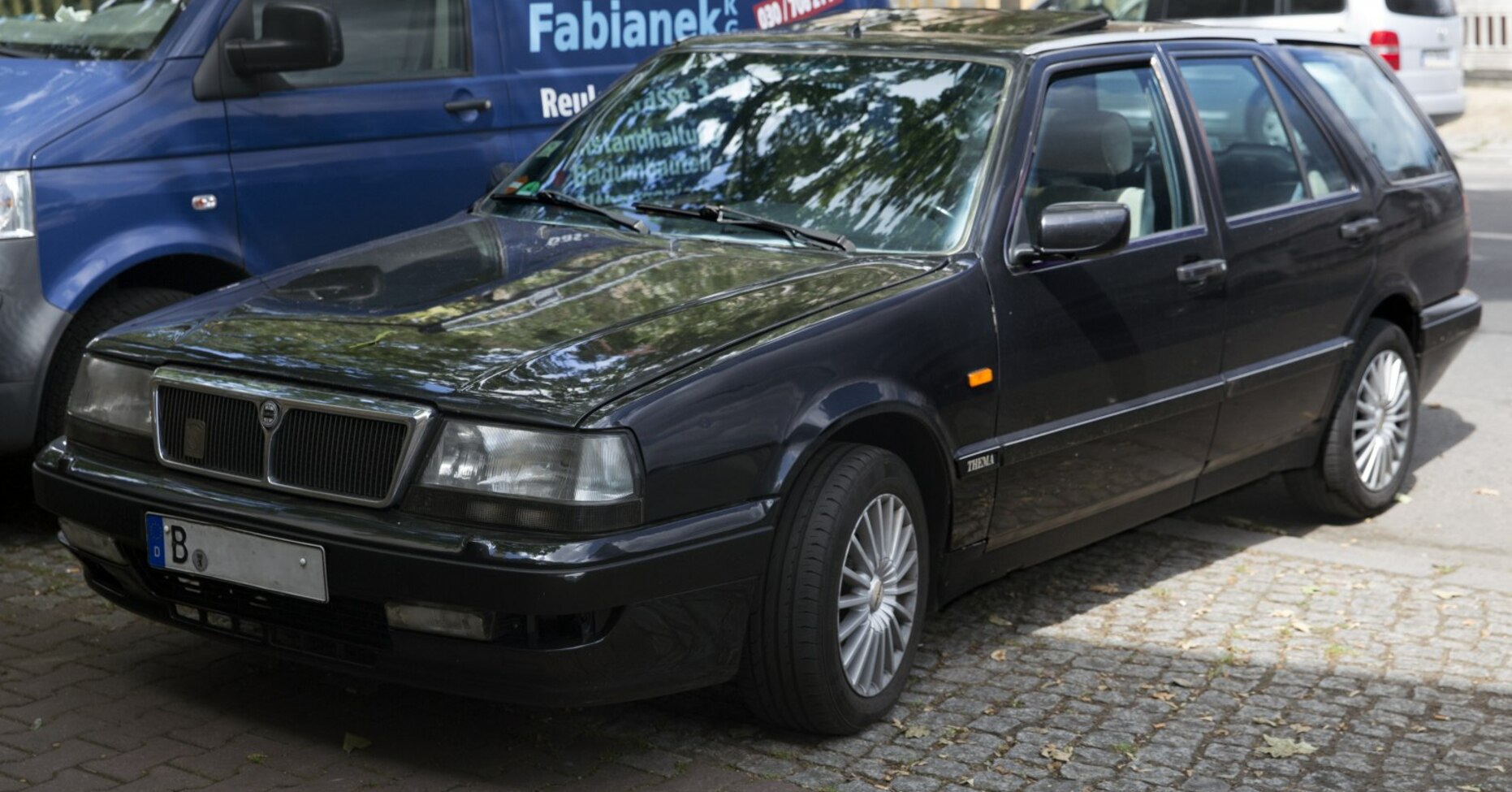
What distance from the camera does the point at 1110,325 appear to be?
5133 millimetres

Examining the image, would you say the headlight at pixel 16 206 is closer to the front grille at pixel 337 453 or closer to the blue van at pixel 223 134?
the blue van at pixel 223 134

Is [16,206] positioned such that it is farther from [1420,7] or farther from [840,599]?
[1420,7]

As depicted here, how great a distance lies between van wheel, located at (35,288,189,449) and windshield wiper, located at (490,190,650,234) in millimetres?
1280

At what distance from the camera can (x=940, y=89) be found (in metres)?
5.17

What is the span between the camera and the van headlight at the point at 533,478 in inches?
148

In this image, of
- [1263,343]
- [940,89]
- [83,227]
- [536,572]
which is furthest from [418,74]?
[536,572]

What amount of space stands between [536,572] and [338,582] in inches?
18.8

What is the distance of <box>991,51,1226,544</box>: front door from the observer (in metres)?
4.89

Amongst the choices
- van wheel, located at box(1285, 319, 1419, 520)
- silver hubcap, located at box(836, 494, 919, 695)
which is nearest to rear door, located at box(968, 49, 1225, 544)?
silver hubcap, located at box(836, 494, 919, 695)

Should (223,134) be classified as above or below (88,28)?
below

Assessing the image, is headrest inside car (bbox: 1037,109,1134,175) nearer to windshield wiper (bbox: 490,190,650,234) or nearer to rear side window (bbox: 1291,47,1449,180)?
windshield wiper (bbox: 490,190,650,234)

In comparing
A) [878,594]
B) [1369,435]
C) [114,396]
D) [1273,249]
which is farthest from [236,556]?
[1369,435]

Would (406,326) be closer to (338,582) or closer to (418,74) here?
(338,582)

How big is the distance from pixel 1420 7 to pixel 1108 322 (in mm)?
10658
